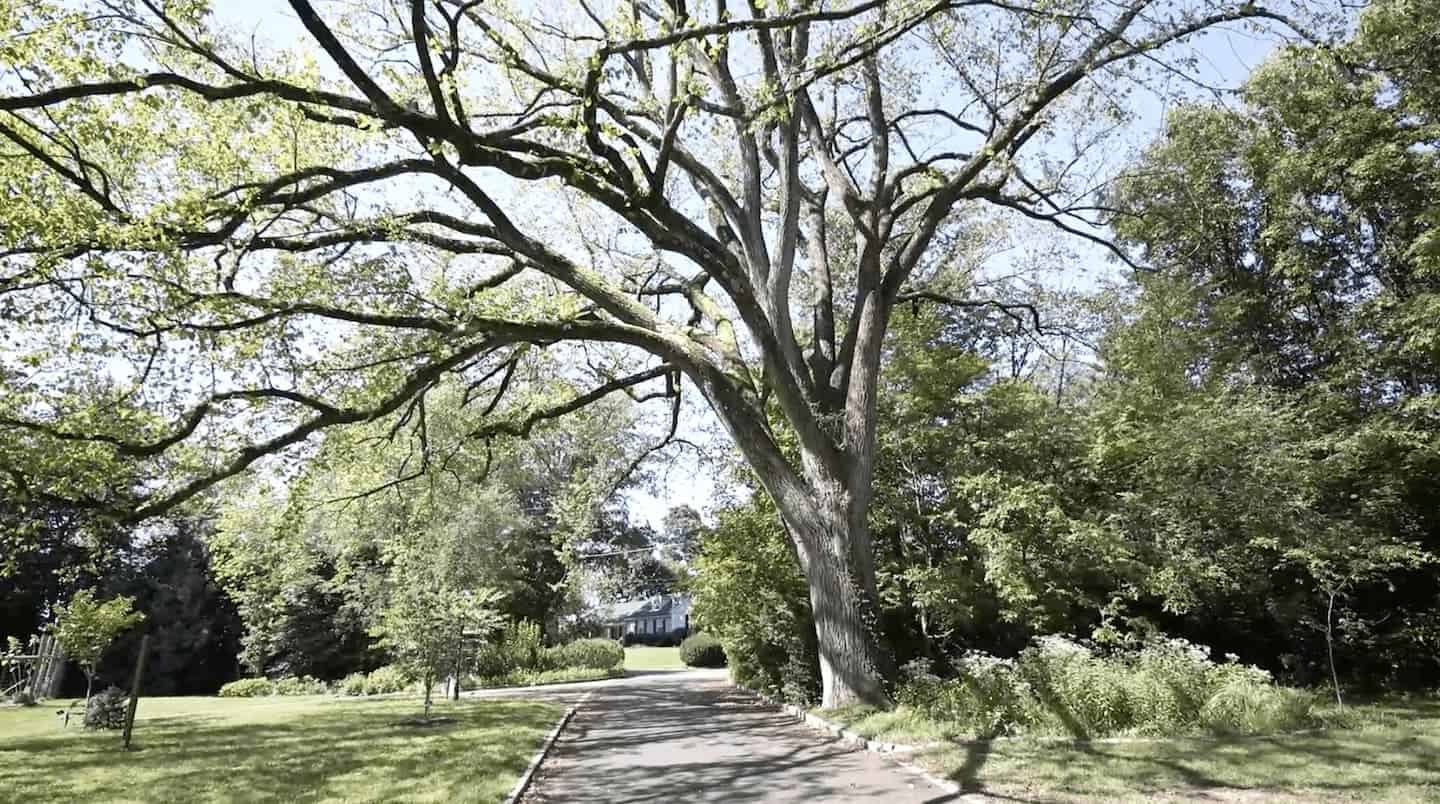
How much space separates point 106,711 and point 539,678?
45.9 ft

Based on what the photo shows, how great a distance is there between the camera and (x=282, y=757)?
9914 mm

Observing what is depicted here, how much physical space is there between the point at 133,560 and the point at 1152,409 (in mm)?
35662

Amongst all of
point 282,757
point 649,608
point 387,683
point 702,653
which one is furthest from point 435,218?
point 649,608

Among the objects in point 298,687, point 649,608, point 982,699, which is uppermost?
point 649,608

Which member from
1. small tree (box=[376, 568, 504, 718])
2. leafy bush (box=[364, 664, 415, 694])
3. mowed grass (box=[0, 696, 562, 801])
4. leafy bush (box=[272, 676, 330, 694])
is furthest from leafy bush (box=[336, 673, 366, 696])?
small tree (box=[376, 568, 504, 718])

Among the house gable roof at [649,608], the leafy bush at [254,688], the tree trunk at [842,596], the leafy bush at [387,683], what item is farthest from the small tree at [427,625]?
the house gable roof at [649,608]

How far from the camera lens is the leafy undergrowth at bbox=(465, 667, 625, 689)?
84.6 ft

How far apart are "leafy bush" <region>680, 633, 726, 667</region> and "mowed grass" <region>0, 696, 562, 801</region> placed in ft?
72.1

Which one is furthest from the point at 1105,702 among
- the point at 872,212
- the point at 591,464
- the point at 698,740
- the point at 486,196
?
the point at 591,464

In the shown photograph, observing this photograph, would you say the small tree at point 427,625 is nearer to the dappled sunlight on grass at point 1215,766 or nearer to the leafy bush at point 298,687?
the dappled sunlight on grass at point 1215,766

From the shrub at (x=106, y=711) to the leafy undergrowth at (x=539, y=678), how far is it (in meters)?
11.3

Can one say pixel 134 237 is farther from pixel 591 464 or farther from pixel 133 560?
pixel 133 560

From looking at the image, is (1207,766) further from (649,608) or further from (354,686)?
(649,608)

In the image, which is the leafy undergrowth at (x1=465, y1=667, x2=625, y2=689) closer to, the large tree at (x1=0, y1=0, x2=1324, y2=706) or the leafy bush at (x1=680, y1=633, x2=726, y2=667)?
the leafy bush at (x1=680, y1=633, x2=726, y2=667)
